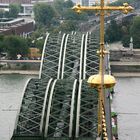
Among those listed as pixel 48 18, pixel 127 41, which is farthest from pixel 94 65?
pixel 48 18

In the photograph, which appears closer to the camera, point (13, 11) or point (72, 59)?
point (72, 59)

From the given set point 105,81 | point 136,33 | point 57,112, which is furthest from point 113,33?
point 105,81

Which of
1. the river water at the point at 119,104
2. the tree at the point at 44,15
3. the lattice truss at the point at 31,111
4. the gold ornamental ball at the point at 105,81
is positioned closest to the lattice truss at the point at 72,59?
the river water at the point at 119,104

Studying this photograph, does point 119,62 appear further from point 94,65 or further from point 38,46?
point 94,65

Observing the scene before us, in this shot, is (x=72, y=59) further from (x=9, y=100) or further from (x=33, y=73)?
(x=33, y=73)

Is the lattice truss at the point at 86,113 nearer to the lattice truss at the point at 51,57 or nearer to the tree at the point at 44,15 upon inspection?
the lattice truss at the point at 51,57
